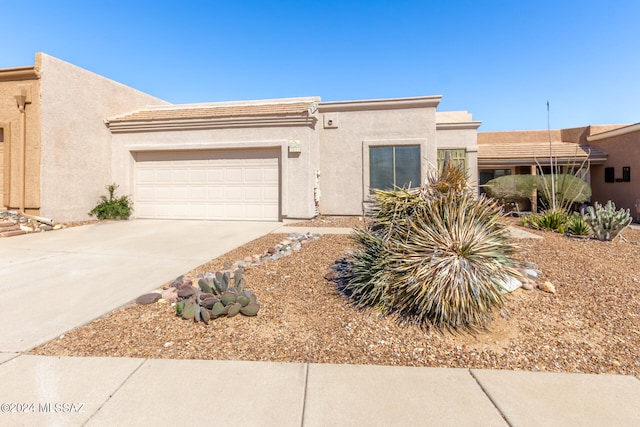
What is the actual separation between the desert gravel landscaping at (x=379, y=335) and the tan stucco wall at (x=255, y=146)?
6.78 meters

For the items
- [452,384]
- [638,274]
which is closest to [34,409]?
[452,384]

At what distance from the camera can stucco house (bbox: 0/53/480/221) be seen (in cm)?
1068

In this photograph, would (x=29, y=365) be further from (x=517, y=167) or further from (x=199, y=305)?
(x=517, y=167)

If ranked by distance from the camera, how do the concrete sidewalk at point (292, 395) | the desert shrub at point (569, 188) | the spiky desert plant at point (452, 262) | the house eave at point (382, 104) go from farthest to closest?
the house eave at point (382, 104)
the desert shrub at point (569, 188)
the spiky desert plant at point (452, 262)
the concrete sidewalk at point (292, 395)

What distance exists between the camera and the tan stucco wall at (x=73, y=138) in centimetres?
1068

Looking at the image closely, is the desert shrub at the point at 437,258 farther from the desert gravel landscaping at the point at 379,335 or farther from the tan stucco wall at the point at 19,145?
the tan stucco wall at the point at 19,145

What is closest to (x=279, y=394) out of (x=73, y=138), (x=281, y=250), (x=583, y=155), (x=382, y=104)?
(x=281, y=250)

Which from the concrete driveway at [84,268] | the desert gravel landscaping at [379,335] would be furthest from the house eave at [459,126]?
the desert gravel landscaping at [379,335]

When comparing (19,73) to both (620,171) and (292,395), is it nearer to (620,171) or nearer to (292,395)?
(292,395)

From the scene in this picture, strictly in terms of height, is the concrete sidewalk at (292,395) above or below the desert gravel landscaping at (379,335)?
below

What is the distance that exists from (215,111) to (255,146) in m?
2.66

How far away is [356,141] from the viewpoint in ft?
41.4

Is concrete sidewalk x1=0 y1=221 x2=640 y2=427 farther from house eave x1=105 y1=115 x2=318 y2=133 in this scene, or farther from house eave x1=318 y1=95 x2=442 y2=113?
house eave x1=318 y1=95 x2=442 y2=113

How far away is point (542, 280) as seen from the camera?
15.6ft
